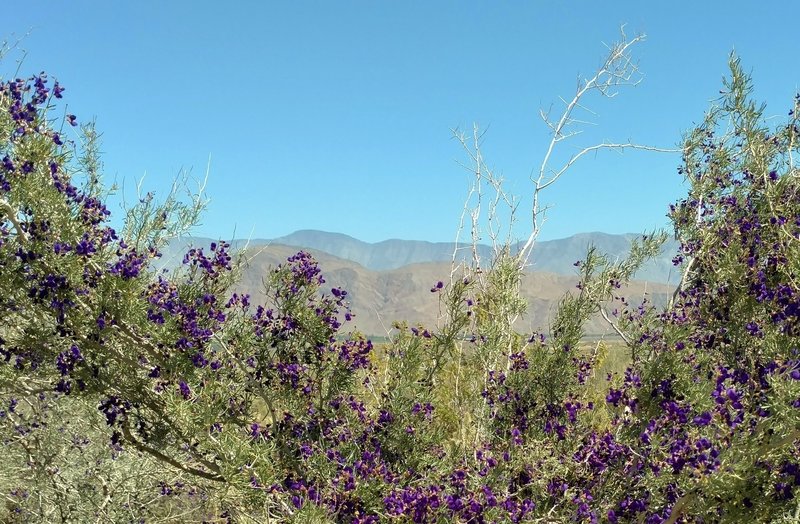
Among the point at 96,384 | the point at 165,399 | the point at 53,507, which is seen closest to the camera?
the point at 165,399

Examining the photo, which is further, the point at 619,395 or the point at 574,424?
the point at 574,424

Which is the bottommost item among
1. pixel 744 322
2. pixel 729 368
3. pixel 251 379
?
pixel 251 379

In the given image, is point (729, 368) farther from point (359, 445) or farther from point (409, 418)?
point (359, 445)

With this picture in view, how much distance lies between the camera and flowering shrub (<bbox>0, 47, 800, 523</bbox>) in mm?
4168

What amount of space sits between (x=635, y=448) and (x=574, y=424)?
0.81 metres

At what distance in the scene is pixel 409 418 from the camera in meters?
5.23

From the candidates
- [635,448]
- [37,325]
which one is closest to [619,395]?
[635,448]

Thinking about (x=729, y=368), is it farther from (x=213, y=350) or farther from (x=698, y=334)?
(x=213, y=350)

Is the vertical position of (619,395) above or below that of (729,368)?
below

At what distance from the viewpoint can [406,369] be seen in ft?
17.4

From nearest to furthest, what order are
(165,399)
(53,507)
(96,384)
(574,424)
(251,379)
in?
(165,399)
(96,384)
(251,379)
(574,424)
(53,507)

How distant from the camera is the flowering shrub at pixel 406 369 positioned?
4.17m

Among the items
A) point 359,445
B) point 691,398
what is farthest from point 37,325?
point 691,398

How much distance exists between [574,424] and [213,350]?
3180 mm
